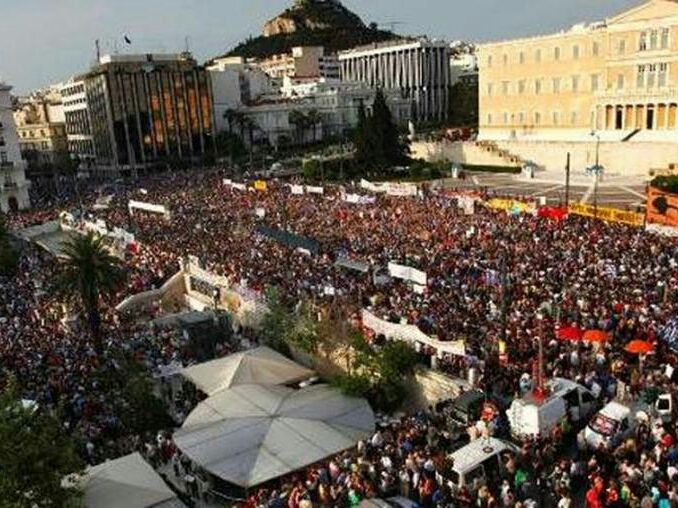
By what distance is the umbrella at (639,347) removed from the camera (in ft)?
64.2

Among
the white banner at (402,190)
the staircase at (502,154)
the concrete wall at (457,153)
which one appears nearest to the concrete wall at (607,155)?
the staircase at (502,154)

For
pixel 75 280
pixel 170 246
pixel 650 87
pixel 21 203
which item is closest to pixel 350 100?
pixel 21 203

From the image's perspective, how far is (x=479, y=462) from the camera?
16.0m

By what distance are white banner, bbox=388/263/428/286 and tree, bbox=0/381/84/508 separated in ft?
54.3

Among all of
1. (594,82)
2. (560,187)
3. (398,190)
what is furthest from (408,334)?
(594,82)

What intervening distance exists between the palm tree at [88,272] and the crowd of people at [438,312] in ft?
6.09

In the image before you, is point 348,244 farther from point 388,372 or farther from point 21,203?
point 21,203

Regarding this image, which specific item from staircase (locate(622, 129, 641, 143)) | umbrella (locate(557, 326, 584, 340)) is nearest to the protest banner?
umbrella (locate(557, 326, 584, 340))

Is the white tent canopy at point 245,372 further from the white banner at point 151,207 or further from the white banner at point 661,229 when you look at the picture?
the white banner at point 151,207

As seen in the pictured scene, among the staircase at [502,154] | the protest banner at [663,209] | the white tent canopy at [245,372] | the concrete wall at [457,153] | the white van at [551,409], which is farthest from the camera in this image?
the concrete wall at [457,153]

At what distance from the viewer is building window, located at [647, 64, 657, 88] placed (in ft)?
209

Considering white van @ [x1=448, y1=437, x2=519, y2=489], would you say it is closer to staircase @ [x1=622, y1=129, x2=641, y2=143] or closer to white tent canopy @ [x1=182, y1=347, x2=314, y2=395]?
white tent canopy @ [x1=182, y1=347, x2=314, y2=395]

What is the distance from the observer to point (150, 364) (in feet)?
88.8

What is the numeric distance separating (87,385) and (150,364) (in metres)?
2.51
